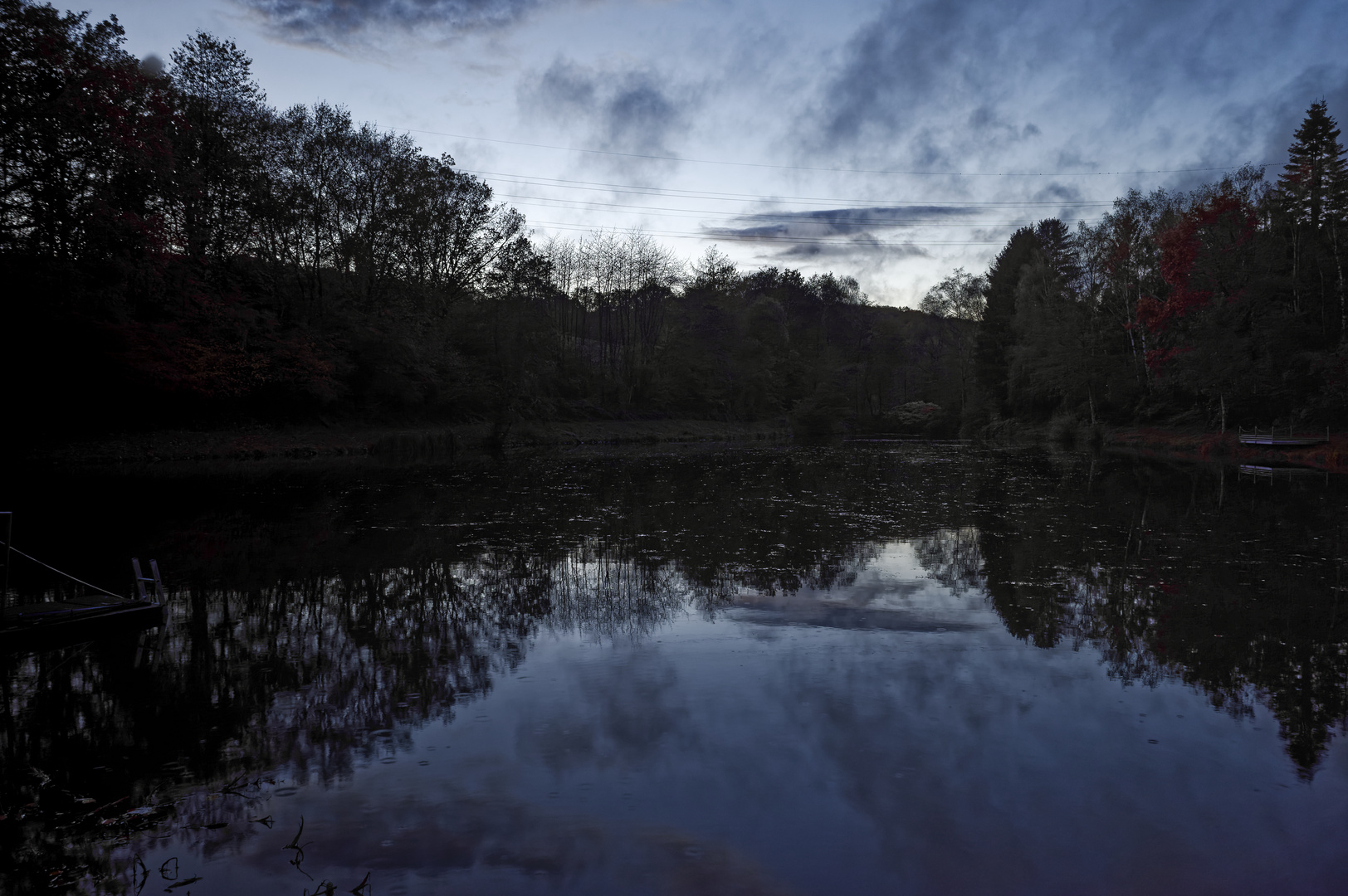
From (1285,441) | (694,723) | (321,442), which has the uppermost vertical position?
(1285,441)

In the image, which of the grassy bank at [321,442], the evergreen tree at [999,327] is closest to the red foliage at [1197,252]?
the evergreen tree at [999,327]

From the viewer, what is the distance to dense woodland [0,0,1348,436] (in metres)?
25.3

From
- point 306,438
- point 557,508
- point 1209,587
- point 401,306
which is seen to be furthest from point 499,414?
point 1209,587

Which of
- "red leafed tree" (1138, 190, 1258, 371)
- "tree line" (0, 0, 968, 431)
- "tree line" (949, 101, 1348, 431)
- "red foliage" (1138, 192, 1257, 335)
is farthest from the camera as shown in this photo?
"red foliage" (1138, 192, 1257, 335)

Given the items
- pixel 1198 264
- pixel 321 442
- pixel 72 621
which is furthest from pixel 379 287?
pixel 1198 264

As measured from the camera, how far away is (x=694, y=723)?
5289 mm

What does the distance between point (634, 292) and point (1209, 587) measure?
5669cm

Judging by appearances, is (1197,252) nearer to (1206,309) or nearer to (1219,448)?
(1206,309)

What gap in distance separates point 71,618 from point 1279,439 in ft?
123

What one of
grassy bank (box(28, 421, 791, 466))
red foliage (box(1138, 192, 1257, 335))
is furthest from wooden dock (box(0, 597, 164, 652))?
red foliage (box(1138, 192, 1257, 335))

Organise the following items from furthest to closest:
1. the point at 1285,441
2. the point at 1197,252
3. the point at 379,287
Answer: the point at 379,287 → the point at 1197,252 → the point at 1285,441

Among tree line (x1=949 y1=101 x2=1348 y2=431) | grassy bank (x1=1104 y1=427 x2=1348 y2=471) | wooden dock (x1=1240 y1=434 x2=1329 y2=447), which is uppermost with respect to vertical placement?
tree line (x1=949 y1=101 x2=1348 y2=431)

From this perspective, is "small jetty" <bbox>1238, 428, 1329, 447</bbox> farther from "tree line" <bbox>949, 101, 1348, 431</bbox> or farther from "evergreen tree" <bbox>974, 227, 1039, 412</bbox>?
"evergreen tree" <bbox>974, 227, 1039, 412</bbox>

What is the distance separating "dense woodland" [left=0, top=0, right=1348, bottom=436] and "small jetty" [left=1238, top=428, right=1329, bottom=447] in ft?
3.99
